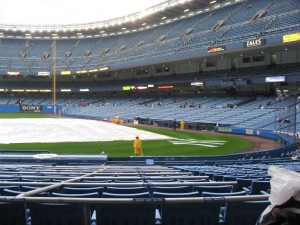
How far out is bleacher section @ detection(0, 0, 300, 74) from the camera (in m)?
47.4

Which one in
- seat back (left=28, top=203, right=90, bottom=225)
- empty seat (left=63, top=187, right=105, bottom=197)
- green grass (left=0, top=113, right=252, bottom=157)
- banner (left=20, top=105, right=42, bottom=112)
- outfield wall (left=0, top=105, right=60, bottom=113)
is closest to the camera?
seat back (left=28, top=203, right=90, bottom=225)

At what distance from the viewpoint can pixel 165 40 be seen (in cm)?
6712

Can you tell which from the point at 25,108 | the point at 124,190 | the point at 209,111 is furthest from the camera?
the point at 25,108

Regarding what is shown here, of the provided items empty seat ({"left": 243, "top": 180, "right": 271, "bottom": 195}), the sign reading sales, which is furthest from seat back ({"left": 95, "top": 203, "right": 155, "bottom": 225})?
the sign reading sales

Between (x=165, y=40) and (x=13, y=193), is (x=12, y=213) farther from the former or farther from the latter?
(x=165, y=40)

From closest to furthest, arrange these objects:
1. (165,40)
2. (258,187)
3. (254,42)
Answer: (258,187) < (254,42) < (165,40)

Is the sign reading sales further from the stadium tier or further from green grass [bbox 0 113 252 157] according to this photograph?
green grass [bbox 0 113 252 157]

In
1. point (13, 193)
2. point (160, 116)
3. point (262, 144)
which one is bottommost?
point (262, 144)

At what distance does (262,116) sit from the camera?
1511 inches

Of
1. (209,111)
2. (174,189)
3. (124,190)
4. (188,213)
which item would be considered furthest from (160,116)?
(188,213)

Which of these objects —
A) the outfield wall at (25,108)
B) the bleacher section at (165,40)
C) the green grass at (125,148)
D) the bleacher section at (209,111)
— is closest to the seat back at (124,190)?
the green grass at (125,148)

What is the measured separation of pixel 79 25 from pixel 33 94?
84.0ft

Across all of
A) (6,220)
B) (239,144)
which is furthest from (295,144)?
(6,220)

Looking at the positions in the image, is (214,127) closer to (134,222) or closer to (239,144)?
(239,144)
